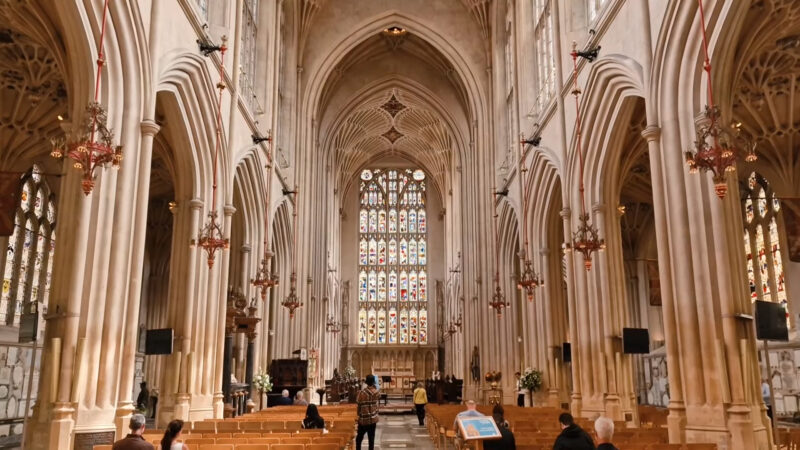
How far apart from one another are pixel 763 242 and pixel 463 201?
17.6 m

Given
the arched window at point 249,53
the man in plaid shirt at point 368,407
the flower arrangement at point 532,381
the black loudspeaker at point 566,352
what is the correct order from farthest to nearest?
1. the flower arrangement at point 532,381
2. the arched window at point 249,53
3. the black loudspeaker at point 566,352
4. the man in plaid shirt at point 368,407

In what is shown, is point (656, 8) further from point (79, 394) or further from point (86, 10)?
point (79, 394)

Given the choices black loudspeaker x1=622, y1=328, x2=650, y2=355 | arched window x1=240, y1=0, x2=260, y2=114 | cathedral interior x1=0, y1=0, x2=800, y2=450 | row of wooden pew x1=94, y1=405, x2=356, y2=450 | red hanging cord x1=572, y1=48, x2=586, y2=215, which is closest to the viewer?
row of wooden pew x1=94, y1=405, x2=356, y2=450

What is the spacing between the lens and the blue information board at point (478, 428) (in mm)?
6344

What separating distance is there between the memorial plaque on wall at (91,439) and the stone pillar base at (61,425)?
108 mm

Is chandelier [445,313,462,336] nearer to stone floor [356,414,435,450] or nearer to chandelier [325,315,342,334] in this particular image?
chandelier [325,315,342,334]

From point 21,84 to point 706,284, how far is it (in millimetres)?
14495

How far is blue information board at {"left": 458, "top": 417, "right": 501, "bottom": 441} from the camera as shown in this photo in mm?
6344

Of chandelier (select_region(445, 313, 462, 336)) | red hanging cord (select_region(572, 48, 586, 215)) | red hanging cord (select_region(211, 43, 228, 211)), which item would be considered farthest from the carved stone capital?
chandelier (select_region(445, 313, 462, 336))

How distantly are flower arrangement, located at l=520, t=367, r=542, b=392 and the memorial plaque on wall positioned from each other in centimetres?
1292

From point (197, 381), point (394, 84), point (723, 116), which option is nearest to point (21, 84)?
point (197, 381)

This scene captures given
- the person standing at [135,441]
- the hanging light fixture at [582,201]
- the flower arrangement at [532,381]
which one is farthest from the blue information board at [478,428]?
the flower arrangement at [532,381]

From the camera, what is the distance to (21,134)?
55.8 ft

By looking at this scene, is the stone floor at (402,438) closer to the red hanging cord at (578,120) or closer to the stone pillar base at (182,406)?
the stone pillar base at (182,406)
